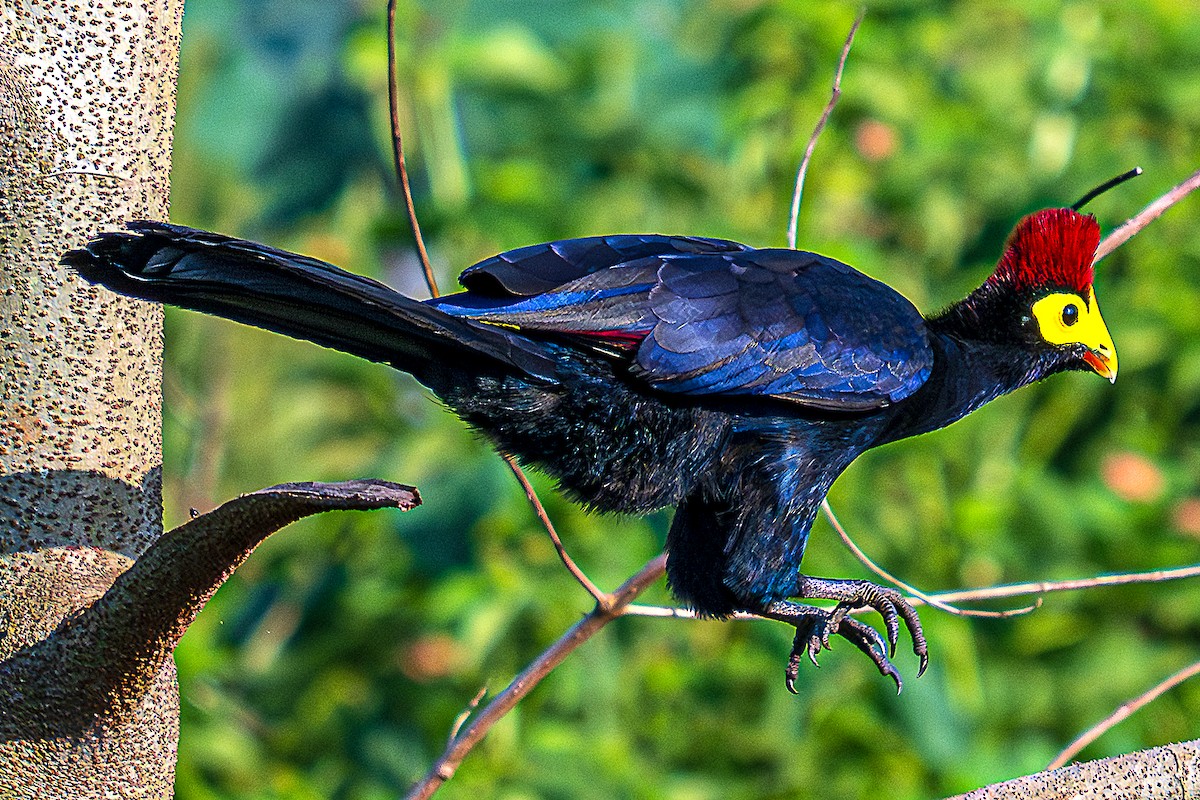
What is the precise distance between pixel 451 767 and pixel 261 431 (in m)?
3.41

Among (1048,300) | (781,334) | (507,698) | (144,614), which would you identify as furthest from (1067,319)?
(144,614)

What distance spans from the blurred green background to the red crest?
128 cm

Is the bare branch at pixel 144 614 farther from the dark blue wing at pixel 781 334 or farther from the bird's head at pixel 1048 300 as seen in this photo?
the bird's head at pixel 1048 300

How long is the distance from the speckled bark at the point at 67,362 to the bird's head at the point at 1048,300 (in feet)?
5.15

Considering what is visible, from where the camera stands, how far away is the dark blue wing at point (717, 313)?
2.08 m

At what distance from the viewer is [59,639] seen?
1.52 meters

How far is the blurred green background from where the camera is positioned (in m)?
3.83

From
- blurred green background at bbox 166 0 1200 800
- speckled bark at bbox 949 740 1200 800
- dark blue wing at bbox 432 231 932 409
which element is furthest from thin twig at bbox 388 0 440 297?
blurred green background at bbox 166 0 1200 800

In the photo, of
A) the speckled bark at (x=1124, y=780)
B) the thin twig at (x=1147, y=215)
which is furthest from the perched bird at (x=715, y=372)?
the speckled bark at (x=1124, y=780)

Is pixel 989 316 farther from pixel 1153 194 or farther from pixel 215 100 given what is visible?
pixel 215 100

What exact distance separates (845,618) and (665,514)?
4.81ft

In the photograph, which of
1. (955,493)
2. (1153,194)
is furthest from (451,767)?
(1153,194)

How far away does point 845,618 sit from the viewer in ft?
7.57

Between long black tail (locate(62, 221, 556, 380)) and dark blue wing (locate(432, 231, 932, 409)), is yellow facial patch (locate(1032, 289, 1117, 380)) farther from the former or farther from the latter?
long black tail (locate(62, 221, 556, 380))
